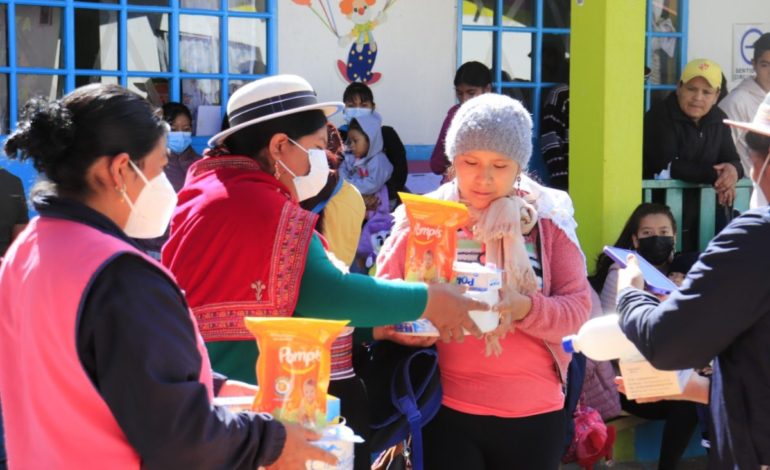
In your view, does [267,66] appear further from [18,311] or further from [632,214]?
[18,311]

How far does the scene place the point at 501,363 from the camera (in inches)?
126

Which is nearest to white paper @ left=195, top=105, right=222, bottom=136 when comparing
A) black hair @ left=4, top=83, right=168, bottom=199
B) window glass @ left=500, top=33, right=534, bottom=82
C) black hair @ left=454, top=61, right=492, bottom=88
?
black hair @ left=454, top=61, right=492, bottom=88

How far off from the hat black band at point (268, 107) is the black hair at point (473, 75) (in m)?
3.96

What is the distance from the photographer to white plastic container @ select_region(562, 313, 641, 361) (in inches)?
99.3

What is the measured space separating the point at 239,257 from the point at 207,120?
169 inches

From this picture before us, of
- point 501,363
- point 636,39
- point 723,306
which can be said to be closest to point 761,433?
point 723,306

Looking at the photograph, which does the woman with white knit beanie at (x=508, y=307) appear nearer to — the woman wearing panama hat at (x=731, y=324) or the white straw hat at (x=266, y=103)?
the white straw hat at (x=266, y=103)

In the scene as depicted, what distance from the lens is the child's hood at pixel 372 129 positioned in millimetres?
6664

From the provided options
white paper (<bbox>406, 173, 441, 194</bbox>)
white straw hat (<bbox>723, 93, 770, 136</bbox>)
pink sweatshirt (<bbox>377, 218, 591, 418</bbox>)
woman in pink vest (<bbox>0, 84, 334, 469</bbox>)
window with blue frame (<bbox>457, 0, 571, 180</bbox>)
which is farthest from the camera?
window with blue frame (<bbox>457, 0, 571, 180</bbox>)

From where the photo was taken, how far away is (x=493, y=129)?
3.15 metres

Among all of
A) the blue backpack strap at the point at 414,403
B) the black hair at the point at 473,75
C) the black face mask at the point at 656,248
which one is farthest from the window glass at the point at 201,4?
the blue backpack strap at the point at 414,403

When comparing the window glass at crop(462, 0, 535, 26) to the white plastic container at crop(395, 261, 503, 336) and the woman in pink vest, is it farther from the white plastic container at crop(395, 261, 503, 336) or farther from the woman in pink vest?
the woman in pink vest

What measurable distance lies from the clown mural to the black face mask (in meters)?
2.45

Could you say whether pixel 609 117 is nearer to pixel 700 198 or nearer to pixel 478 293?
pixel 700 198
